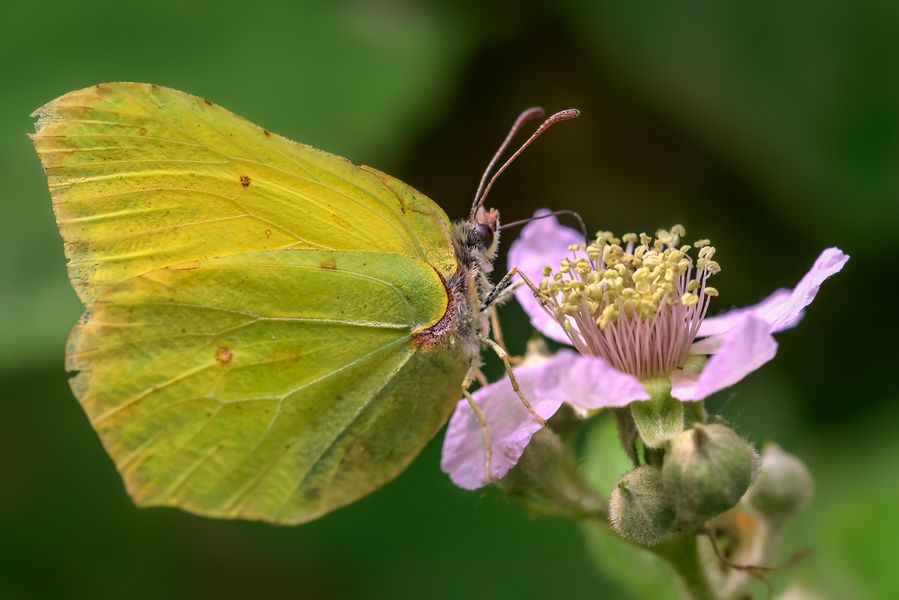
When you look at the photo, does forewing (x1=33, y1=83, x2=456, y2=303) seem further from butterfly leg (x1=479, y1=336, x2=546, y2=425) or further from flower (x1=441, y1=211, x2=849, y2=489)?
flower (x1=441, y1=211, x2=849, y2=489)

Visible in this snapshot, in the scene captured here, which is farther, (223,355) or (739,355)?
(223,355)

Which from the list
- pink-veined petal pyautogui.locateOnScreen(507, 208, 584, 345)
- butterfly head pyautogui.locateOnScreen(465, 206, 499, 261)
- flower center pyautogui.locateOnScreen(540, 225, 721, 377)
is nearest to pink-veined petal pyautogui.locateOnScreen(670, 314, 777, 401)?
flower center pyautogui.locateOnScreen(540, 225, 721, 377)

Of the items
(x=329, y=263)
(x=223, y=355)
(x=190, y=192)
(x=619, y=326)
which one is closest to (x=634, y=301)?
(x=619, y=326)

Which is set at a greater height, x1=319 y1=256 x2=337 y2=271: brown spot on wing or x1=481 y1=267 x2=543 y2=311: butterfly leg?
x1=481 y1=267 x2=543 y2=311: butterfly leg

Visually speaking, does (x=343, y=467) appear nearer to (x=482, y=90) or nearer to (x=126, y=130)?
(x=126, y=130)

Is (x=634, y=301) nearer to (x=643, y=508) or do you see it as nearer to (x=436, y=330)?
(x=436, y=330)

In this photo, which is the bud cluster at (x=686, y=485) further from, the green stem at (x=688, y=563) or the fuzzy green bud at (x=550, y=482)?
the fuzzy green bud at (x=550, y=482)

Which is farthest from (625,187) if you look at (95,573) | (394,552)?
(95,573)
